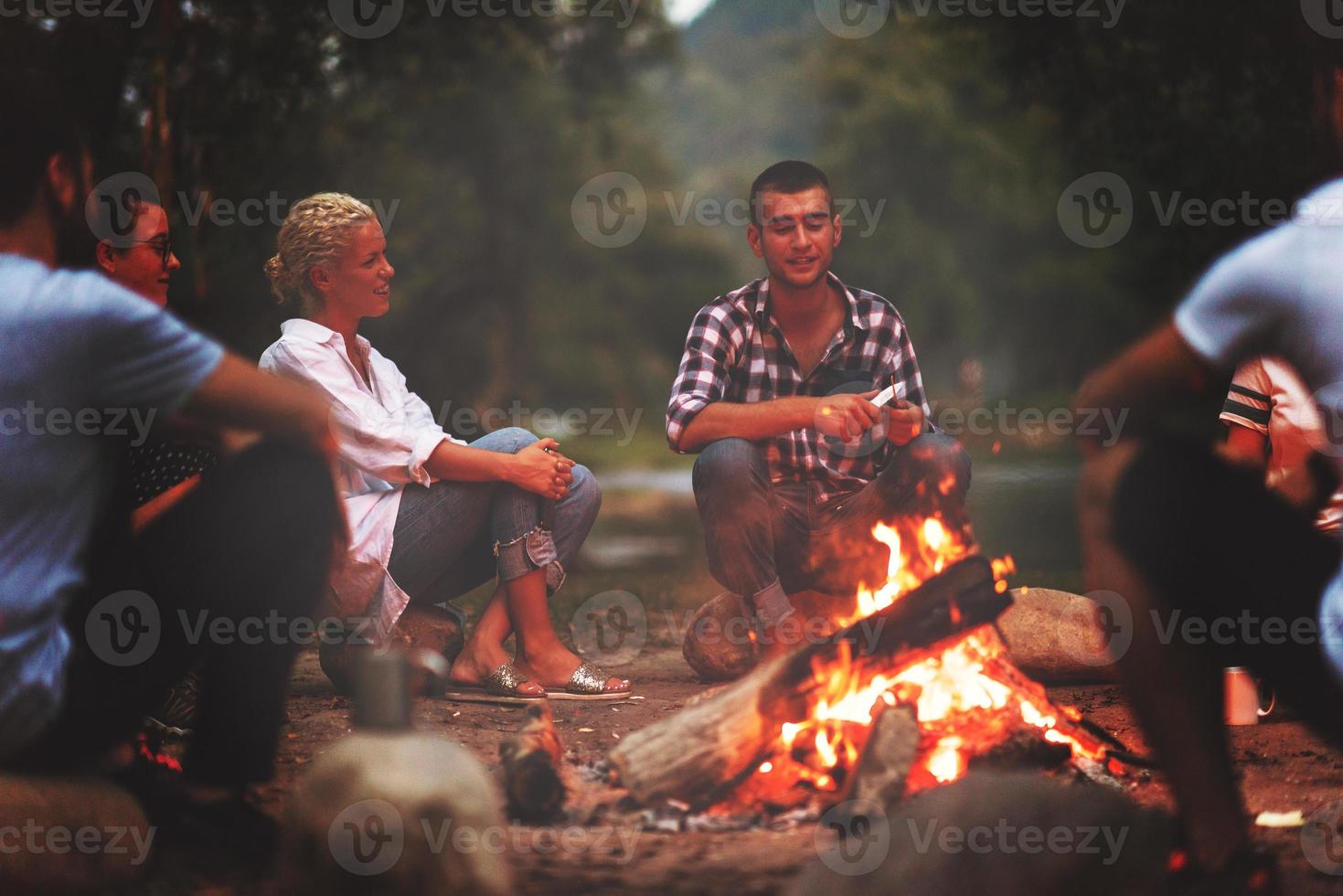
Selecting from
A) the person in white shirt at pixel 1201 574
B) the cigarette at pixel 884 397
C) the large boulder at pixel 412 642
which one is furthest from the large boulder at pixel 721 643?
the person in white shirt at pixel 1201 574

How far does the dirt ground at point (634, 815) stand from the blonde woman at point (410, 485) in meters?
0.31

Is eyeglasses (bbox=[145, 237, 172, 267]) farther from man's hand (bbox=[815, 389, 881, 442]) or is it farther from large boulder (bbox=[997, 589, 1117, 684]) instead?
large boulder (bbox=[997, 589, 1117, 684])

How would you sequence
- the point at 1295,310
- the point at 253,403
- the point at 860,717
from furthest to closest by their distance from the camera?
the point at 860,717, the point at 253,403, the point at 1295,310

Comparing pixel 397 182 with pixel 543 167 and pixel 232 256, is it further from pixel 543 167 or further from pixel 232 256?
pixel 232 256

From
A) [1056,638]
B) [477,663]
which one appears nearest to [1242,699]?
[1056,638]

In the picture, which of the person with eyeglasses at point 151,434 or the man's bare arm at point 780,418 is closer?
the person with eyeglasses at point 151,434

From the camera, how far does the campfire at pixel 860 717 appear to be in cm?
370

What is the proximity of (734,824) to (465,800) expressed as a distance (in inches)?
47.6

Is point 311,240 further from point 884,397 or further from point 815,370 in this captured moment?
point 884,397

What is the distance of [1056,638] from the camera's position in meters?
5.38

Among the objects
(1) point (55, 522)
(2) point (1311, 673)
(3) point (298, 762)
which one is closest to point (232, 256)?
(3) point (298, 762)

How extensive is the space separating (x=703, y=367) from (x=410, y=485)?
1.27 metres

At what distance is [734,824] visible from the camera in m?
3.55

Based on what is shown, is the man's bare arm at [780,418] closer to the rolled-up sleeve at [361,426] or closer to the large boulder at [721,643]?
the large boulder at [721,643]
